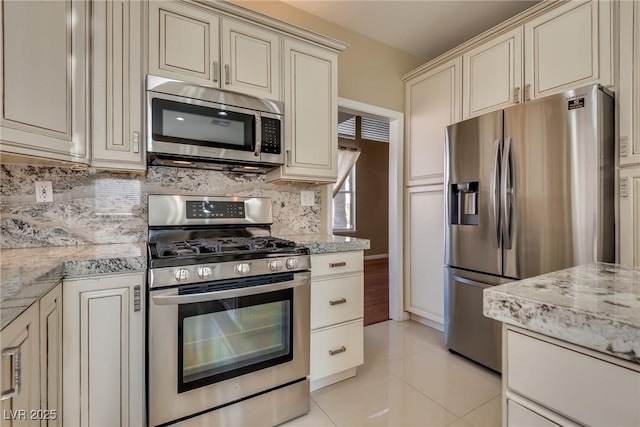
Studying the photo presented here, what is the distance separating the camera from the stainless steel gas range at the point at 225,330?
1345 mm

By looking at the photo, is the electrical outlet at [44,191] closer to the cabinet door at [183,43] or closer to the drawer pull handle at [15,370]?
the cabinet door at [183,43]

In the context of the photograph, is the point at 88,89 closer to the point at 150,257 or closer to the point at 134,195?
the point at 134,195

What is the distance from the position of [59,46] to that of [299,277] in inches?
60.0

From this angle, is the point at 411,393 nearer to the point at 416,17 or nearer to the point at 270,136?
the point at 270,136

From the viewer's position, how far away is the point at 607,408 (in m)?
0.52

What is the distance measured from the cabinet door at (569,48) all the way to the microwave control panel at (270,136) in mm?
1791

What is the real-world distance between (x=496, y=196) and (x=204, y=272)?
190cm

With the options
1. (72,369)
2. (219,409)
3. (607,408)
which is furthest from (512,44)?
(72,369)

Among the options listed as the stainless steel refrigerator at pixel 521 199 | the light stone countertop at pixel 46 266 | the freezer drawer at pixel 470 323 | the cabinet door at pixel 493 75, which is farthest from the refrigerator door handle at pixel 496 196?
the light stone countertop at pixel 46 266

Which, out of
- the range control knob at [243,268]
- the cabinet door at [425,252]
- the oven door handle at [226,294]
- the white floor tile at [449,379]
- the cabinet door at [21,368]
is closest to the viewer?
the cabinet door at [21,368]

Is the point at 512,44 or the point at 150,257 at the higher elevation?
the point at 512,44

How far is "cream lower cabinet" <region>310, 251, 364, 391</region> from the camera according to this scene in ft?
6.10

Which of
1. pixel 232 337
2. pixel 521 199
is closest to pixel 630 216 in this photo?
pixel 521 199

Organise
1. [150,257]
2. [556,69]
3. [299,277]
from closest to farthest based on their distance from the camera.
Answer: [150,257] < [299,277] < [556,69]
